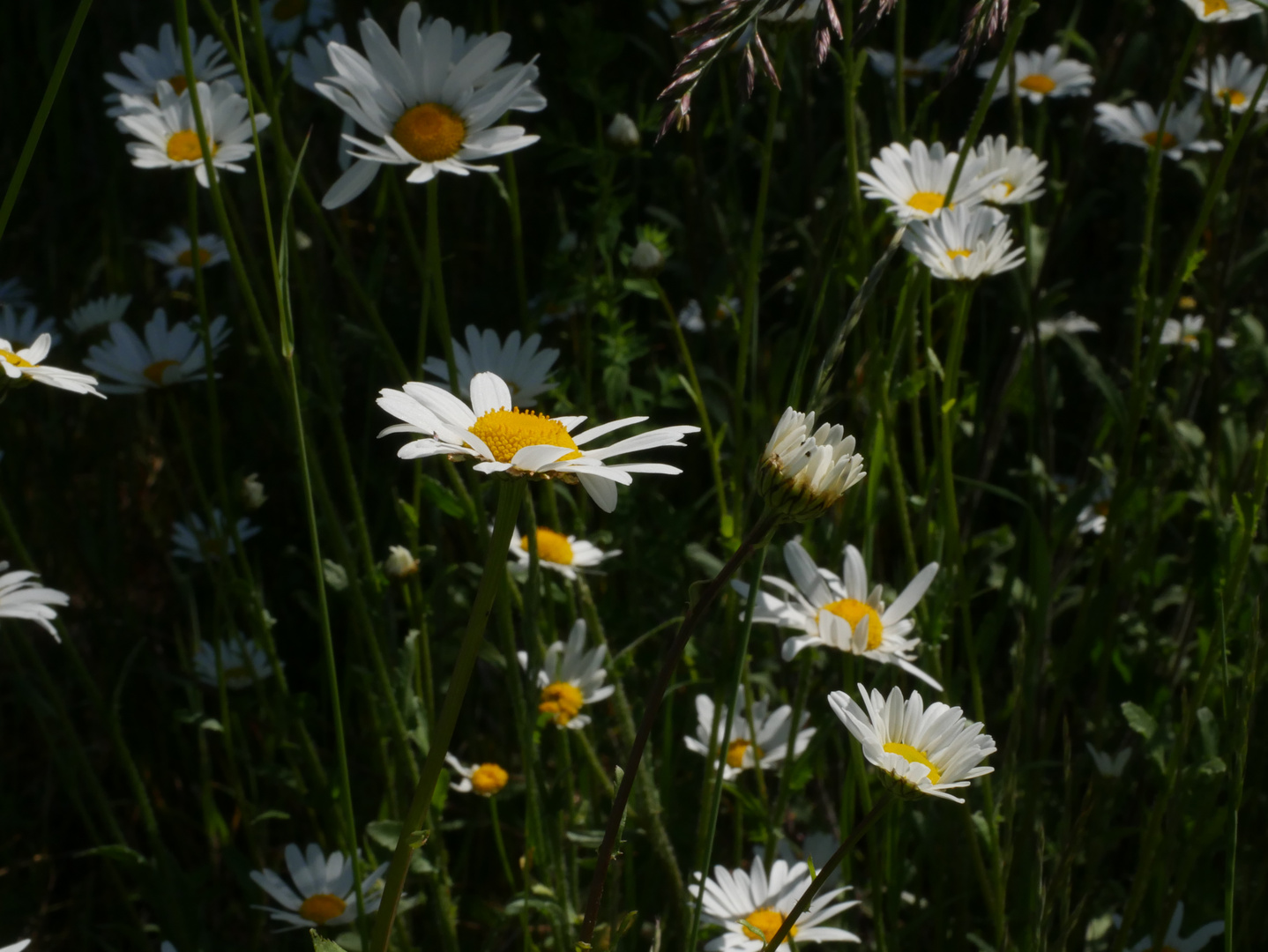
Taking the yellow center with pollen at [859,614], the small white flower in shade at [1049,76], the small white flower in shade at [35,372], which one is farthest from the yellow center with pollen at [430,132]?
the small white flower in shade at [1049,76]

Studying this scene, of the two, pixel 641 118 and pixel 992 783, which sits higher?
pixel 641 118

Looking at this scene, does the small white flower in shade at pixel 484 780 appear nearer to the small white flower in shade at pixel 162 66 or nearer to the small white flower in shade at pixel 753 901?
the small white flower in shade at pixel 753 901

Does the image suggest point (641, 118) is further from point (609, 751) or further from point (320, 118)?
point (320, 118)

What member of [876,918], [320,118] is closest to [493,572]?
[876,918]

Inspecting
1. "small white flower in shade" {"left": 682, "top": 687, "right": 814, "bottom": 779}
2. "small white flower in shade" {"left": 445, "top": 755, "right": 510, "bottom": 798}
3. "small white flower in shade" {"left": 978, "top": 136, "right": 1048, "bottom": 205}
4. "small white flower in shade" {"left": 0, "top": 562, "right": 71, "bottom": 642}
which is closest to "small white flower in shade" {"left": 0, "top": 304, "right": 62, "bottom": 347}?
"small white flower in shade" {"left": 0, "top": 562, "right": 71, "bottom": 642}

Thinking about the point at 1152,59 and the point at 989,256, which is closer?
the point at 989,256

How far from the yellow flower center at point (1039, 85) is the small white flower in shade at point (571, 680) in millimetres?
1425

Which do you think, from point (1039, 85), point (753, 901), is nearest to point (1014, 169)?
point (1039, 85)

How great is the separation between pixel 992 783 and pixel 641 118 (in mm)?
999

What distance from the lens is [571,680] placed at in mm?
1516

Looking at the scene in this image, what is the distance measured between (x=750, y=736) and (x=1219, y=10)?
1.11m

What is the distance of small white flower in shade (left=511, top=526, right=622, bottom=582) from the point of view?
151 centimetres

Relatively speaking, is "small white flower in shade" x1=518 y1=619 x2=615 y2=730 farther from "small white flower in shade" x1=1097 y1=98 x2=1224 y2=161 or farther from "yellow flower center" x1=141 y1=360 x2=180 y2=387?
"small white flower in shade" x1=1097 y1=98 x2=1224 y2=161

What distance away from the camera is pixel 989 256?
1354 mm
